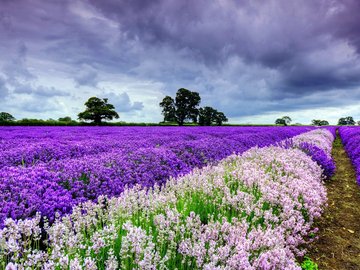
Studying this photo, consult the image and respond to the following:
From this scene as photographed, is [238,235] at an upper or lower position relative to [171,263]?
upper

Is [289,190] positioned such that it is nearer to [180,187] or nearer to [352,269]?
[352,269]

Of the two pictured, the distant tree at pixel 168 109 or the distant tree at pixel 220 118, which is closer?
the distant tree at pixel 168 109

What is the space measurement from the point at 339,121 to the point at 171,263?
11919cm

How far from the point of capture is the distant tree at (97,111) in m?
50.4

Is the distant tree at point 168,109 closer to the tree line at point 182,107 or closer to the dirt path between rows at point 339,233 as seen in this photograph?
the tree line at point 182,107

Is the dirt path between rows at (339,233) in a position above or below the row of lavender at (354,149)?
below

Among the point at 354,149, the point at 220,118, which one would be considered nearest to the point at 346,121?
the point at 220,118

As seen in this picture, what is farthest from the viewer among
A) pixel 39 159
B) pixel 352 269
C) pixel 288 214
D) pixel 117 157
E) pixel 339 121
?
pixel 339 121

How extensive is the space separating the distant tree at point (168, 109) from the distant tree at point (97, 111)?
969 centimetres

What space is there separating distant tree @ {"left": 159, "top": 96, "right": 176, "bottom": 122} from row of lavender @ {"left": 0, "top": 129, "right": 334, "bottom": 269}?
4564 cm

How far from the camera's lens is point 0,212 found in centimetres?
329

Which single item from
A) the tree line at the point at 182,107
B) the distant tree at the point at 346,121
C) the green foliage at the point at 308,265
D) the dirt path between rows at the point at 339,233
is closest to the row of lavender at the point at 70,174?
the green foliage at the point at 308,265

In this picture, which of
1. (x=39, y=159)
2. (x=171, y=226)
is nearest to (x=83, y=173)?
(x=39, y=159)

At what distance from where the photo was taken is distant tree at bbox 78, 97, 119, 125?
5037 centimetres
